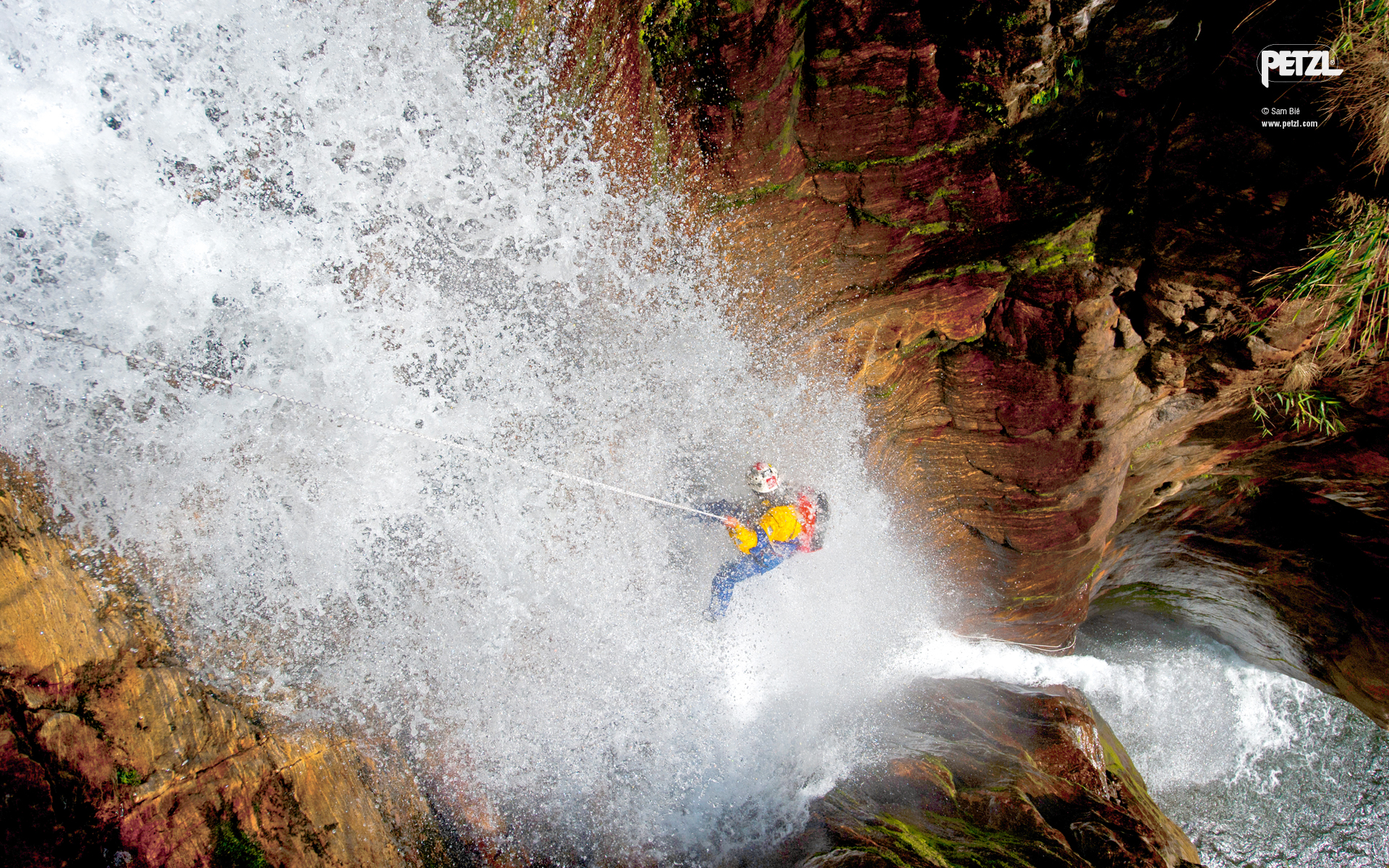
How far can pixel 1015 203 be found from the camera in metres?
3.39

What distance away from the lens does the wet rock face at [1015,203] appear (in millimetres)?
2852

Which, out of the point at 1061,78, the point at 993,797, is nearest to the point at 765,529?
the point at 993,797

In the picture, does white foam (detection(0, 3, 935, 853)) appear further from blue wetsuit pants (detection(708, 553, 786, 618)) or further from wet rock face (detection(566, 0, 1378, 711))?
wet rock face (detection(566, 0, 1378, 711))

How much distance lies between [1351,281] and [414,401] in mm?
5219

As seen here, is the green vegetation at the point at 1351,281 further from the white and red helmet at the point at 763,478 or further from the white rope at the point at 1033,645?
the white rope at the point at 1033,645

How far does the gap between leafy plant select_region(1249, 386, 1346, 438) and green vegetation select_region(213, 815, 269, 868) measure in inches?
249

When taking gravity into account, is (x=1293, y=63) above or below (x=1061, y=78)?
below

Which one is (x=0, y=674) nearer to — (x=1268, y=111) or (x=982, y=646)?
(x=1268, y=111)

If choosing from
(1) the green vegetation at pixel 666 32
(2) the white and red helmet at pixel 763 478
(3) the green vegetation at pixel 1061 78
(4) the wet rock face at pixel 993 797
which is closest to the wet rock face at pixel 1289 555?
(4) the wet rock face at pixel 993 797

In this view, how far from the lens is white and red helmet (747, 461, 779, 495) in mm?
4102

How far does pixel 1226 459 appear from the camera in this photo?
178 inches

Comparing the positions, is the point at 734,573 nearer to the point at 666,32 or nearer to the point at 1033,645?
the point at 666,32

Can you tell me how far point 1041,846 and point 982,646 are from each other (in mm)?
2599

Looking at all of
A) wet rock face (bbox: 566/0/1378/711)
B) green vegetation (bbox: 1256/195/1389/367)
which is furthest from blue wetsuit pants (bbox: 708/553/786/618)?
green vegetation (bbox: 1256/195/1389/367)
